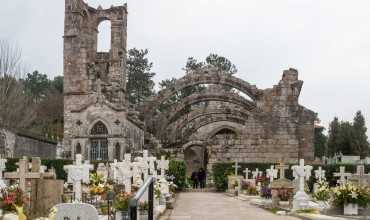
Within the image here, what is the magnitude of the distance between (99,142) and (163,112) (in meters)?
7.58

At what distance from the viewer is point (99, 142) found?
35875 millimetres

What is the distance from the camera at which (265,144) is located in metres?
36.4

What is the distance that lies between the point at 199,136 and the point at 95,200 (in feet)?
116

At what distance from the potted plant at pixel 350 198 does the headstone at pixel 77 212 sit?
10.8 m

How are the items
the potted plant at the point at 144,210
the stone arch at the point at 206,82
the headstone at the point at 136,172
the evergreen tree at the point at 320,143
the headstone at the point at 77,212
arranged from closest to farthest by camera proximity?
the headstone at the point at 77,212
the potted plant at the point at 144,210
the headstone at the point at 136,172
the stone arch at the point at 206,82
the evergreen tree at the point at 320,143

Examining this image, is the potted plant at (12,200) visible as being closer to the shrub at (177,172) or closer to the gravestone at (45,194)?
the gravestone at (45,194)

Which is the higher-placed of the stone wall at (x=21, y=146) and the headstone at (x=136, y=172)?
the stone wall at (x=21, y=146)

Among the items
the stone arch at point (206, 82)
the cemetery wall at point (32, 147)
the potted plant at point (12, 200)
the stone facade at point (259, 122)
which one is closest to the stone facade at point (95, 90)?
the cemetery wall at point (32, 147)

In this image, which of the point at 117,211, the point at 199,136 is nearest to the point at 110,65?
the point at 199,136

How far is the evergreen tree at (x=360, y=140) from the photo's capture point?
57188 millimetres

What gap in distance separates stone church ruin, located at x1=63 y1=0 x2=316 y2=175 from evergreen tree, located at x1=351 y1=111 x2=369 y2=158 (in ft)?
48.2

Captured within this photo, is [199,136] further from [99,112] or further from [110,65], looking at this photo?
[99,112]

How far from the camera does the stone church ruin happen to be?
36031 millimetres

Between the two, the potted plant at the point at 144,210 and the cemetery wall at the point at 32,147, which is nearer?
the potted plant at the point at 144,210
